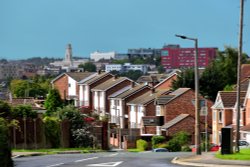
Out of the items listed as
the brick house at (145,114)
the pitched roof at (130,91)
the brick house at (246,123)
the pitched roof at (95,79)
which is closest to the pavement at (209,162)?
the brick house at (246,123)

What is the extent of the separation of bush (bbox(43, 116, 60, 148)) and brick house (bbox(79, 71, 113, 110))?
64.2 metres

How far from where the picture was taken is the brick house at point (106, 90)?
122925 millimetres

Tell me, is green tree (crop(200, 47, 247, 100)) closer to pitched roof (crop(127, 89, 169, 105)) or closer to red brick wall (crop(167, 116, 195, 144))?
pitched roof (crop(127, 89, 169, 105))

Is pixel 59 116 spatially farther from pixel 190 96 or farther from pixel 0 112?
pixel 190 96

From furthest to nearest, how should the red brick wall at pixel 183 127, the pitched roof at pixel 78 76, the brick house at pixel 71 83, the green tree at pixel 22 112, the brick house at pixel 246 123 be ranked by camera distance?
the pitched roof at pixel 78 76 < the brick house at pixel 71 83 < the red brick wall at pixel 183 127 < the brick house at pixel 246 123 < the green tree at pixel 22 112

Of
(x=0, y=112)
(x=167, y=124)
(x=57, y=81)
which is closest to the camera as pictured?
(x=0, y=112)

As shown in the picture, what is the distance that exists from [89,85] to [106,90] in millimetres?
9706

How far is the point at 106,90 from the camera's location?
123125 millimetres

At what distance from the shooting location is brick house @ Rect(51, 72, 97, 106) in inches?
5723

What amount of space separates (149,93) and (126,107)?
194 inches

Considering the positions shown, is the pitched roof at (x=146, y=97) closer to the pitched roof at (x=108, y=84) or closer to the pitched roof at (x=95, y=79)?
the pitched roof at (x=108, y=84)

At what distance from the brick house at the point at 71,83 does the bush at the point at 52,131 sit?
73.6 metres

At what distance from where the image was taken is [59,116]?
70.4 m

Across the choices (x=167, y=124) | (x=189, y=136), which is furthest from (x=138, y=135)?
(x=189, y=136)
